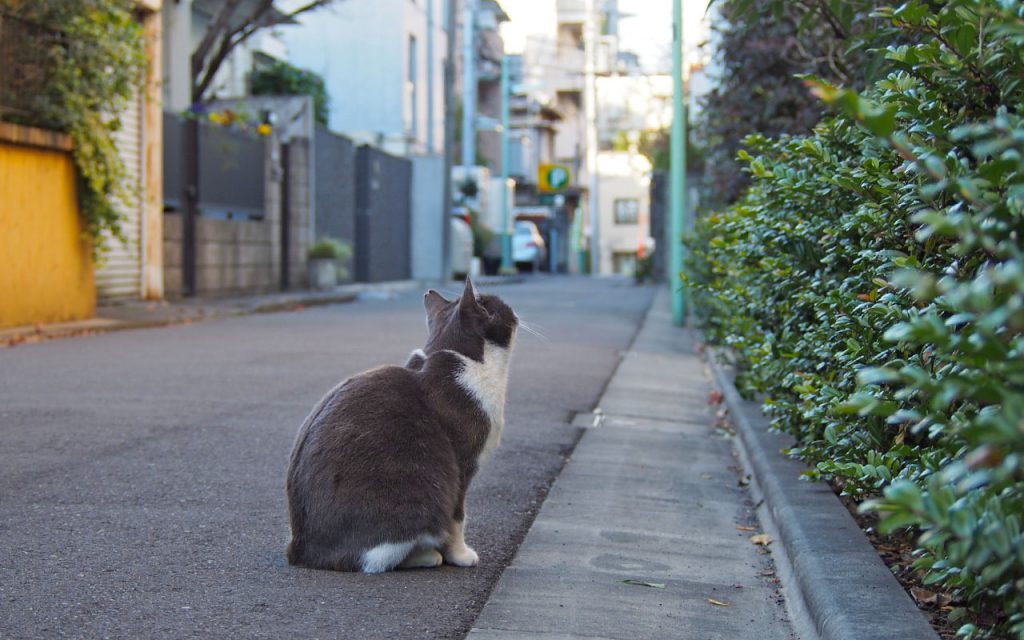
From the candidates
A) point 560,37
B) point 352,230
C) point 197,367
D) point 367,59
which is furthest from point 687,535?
point 560,37

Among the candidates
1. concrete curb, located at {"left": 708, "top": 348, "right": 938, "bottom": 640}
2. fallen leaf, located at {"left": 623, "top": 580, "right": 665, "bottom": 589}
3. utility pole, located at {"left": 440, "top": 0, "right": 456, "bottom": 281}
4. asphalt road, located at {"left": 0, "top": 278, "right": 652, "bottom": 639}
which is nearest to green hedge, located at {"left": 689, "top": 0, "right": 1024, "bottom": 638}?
concrete curb, located at {"left": 708, "top": 348, "right": 938, "bottom": 640}

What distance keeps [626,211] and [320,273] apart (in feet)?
174

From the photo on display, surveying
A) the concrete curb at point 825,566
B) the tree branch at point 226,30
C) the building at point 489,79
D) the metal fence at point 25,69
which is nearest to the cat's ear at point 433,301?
the concrete curb at point 825,566

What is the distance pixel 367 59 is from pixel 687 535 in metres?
28.5

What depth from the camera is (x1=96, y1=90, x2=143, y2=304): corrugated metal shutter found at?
601 inches

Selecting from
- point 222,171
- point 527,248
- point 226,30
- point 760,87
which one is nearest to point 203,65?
point 226,30

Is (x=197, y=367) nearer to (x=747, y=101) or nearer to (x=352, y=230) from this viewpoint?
(x=747, y=101)

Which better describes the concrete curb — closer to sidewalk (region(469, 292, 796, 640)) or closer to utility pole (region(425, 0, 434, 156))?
sidewalk (region(469, 292, 796, 640))

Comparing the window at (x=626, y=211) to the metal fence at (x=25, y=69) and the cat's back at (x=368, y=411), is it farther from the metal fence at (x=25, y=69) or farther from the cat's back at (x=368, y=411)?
the cat's back at (x=368, y=411)

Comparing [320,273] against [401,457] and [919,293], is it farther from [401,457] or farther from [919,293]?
[919,293]

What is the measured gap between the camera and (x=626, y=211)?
73.7 metres

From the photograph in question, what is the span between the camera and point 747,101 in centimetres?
1179

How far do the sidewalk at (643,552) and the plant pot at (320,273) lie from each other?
49.1 ft

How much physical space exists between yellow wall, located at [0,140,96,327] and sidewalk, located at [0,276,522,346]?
0.27 meters
